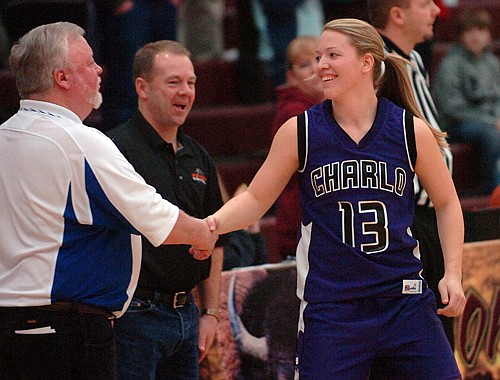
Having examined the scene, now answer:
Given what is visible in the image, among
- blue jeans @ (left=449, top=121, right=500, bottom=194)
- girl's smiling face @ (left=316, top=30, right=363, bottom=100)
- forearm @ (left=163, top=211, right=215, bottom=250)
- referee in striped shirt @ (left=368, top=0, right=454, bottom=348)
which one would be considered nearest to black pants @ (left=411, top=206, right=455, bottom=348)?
referee in striped shirt @ (left=368, top=0, right=454, bottom=348)

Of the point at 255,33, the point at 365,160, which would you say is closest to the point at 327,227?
the point at 365,160

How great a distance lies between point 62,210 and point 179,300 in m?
0.95

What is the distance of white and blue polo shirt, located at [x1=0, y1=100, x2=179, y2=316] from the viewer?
154 inches

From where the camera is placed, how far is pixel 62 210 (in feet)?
12.8

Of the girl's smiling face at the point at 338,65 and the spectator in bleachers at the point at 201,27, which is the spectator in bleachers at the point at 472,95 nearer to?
the spectator in bleachers at the point at 201,27

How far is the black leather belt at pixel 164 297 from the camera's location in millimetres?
4609

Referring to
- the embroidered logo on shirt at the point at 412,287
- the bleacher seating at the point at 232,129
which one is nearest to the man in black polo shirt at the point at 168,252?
the embroidered logo on shirt at the point at 412,287

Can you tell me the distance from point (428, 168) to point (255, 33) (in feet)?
16.2

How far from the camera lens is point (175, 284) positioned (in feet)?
15.2

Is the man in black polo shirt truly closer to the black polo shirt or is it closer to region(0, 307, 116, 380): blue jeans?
the black polo shirt

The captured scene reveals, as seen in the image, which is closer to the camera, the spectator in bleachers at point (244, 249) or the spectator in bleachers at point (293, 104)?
the spectator in bleachers at point (293, 104)

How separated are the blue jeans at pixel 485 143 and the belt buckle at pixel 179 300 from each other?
16.9 ft

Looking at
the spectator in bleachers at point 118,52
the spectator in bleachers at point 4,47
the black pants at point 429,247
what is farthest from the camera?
the spectator in bleachers at point 4,47

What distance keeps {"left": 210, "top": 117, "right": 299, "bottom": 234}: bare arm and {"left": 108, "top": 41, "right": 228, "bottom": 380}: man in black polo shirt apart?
1.02 ft
